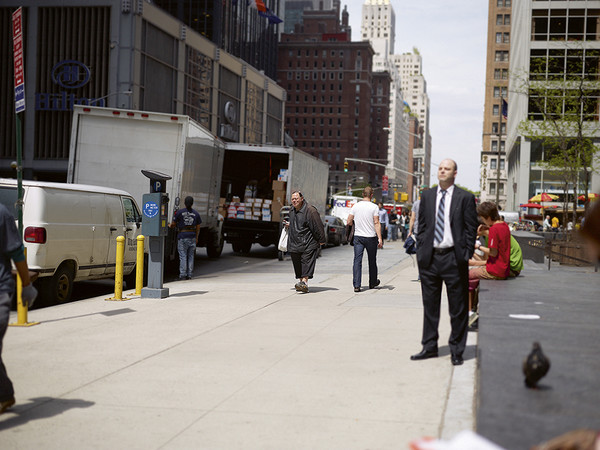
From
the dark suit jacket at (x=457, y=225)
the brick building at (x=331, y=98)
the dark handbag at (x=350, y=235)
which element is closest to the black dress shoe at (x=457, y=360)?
the dark suit jacket at (x=457, y=225)

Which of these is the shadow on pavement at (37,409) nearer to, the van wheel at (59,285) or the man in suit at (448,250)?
the man in suit at (448,250)

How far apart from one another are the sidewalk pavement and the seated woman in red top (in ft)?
2.69

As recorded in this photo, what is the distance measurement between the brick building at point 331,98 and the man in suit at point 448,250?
165 m

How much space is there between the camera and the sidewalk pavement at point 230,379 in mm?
5059

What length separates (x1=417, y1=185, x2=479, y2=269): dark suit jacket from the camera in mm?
7094

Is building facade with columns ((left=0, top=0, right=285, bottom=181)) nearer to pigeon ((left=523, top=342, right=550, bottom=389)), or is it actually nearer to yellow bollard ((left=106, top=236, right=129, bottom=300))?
yellow bollard ((left=106, top=236, right=129, bottom=300))

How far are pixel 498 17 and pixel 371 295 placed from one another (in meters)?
107

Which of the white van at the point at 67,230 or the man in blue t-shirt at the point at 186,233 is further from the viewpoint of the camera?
the man in blue t-shirt at the point at 186,233

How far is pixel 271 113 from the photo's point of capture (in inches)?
3383

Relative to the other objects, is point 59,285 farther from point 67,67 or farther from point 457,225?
point 67,67

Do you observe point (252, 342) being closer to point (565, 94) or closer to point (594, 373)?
point (594, 373)

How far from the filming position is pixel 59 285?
11758mm

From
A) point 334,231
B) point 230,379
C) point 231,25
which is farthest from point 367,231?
point 231,25

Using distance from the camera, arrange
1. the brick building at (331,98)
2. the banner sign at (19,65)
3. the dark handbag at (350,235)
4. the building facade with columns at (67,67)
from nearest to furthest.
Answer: the banner sign at (19,65) → the dark handbag at (350,235) → the building facade with columns at (67,67) → the brick building at (331,98)
